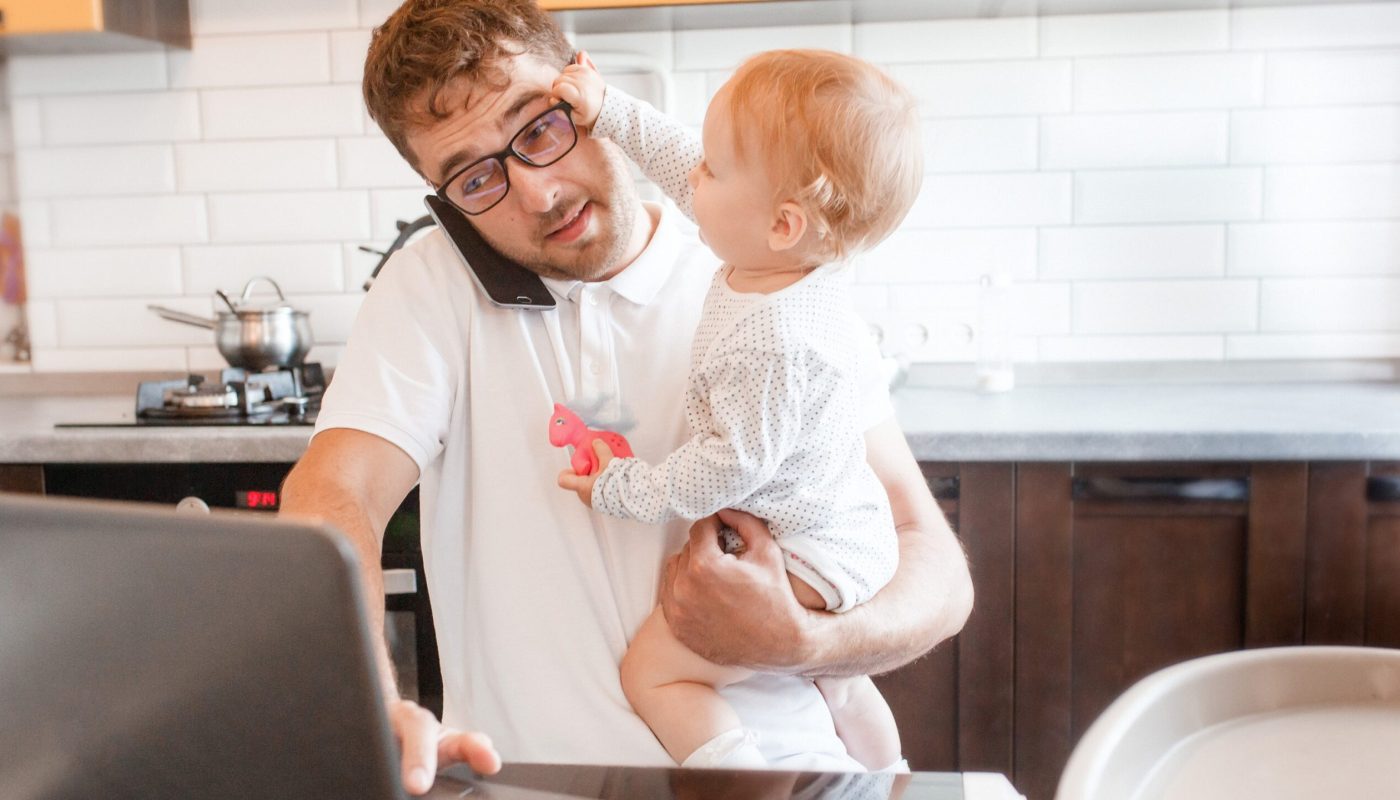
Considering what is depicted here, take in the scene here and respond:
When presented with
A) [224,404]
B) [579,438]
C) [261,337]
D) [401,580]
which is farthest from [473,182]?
[261,337]

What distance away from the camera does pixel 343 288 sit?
8.37ft

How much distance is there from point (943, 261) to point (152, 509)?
2098 mm

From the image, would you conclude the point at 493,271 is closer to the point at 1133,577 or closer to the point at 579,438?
the point at 579,438

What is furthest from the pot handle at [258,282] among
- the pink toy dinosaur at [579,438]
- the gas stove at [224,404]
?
the pink toy dinosaur at [579,438]

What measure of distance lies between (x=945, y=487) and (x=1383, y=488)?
663 mm

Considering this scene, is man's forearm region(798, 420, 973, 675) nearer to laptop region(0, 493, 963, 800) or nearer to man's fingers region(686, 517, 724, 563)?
man's fingers region(686, 517, 724, 563)

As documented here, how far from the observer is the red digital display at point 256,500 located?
194 centimetres

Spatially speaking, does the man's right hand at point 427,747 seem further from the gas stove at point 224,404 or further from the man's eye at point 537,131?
the gas stove at point 224,404

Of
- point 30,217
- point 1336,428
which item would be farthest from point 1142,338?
point 30,217

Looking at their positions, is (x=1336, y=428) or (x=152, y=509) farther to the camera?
(x=1336, y=428)

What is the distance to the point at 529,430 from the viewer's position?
134 cm

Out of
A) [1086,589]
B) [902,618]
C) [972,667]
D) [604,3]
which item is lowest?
[972,667]

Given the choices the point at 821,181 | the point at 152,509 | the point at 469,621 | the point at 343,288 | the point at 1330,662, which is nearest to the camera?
the point at 152,509

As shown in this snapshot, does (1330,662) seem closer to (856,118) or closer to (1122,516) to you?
(856,118)
